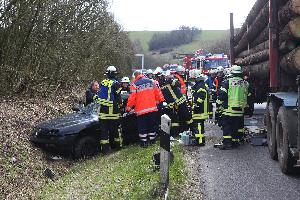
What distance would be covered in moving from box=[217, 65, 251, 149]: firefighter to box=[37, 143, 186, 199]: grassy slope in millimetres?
1200

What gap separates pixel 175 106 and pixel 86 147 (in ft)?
8.79

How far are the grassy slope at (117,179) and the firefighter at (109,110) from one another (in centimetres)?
51

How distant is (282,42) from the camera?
7.82 metres

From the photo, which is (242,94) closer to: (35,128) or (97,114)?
(97,114)

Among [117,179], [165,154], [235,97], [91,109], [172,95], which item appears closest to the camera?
[165,154]

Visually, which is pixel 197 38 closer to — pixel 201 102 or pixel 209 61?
pixel 209 61

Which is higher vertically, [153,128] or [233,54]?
[233,54]

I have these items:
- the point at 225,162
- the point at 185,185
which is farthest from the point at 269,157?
the point at 185,185

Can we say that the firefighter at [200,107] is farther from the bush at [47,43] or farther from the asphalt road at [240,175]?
the bush at [47,43]

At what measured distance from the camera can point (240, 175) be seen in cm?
753

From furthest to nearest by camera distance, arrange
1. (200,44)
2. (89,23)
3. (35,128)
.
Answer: (200,44)
(89,23)
(35,128)

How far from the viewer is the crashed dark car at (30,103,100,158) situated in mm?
9875

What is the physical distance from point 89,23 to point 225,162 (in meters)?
13.3

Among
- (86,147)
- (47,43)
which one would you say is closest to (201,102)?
(86,147)
